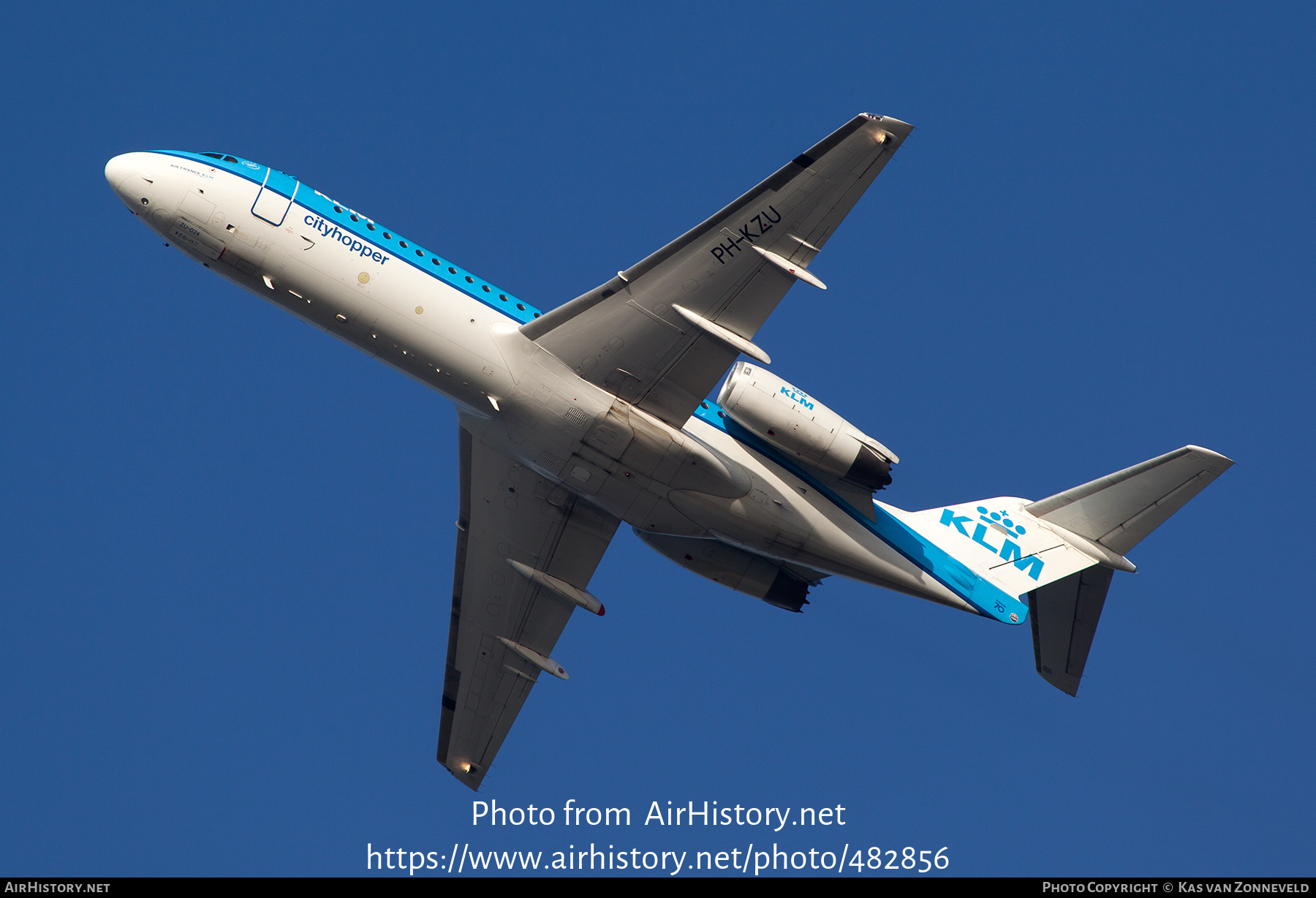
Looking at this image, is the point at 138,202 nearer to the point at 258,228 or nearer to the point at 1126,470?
the point at 258,228

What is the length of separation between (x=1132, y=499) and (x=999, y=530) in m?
3.36

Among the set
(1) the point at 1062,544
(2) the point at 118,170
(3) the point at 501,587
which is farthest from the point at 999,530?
(2) the point at 118,170

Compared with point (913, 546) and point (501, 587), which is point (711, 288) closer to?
point (913, 546)

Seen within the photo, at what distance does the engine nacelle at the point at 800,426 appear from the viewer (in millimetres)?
27266

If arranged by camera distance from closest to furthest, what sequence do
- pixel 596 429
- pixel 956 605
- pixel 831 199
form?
pixel 831 199 < pixel 596 429 < pixel 956 605

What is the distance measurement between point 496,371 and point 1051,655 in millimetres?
16368

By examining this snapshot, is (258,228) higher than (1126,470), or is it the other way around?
(1126,470)

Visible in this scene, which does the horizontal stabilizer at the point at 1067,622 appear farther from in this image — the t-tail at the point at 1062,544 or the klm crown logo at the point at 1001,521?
the klm crown logo at the point at 1001,521

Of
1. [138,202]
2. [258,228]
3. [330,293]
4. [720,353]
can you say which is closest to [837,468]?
[720,353]

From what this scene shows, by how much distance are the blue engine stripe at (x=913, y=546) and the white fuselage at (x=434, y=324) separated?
0.93 m

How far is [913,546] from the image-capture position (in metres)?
29.9

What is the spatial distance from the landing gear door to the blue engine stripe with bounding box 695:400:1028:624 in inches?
411

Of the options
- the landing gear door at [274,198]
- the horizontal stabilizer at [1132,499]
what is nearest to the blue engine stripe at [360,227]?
the landing gear door at [274,198]

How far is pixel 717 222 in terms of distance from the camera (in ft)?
84.3
